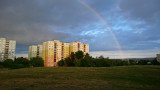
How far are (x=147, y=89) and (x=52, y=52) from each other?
243 ft

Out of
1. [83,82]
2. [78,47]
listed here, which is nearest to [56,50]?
[78,47]

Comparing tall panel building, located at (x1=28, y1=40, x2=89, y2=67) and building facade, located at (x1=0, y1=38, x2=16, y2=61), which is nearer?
building facade, located at (x1=0, y1=38, x2=16, y2=61)

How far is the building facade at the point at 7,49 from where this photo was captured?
7205cm

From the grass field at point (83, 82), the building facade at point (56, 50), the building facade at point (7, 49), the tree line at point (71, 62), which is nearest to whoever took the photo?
the grass field at point (83, 82)

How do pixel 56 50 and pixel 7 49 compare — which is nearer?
pixel 7 49

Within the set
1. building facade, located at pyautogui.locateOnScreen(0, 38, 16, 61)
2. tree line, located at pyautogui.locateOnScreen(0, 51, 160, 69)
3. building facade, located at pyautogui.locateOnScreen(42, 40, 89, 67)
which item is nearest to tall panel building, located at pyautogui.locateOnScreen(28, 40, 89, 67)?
building facade, located at pyautogui.locateOnScreen(42, 40, 89, 67)

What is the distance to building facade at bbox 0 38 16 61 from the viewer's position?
72050 mm

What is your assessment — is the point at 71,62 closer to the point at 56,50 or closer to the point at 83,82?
the point at 56,50

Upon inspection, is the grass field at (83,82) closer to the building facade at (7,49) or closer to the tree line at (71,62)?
the tree line at (71,62)

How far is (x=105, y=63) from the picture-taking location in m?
60.3

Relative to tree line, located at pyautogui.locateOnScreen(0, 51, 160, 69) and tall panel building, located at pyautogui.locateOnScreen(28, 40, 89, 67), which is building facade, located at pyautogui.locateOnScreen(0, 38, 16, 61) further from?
tall panel building, located at pyautogui.locateOnScreen(28, 40, 89, 67)

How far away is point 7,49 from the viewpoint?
75.2 meters

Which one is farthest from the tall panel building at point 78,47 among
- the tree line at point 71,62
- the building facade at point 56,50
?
the tree line at point 71,62

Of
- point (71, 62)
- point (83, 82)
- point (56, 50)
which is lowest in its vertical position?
point (83, 82)
